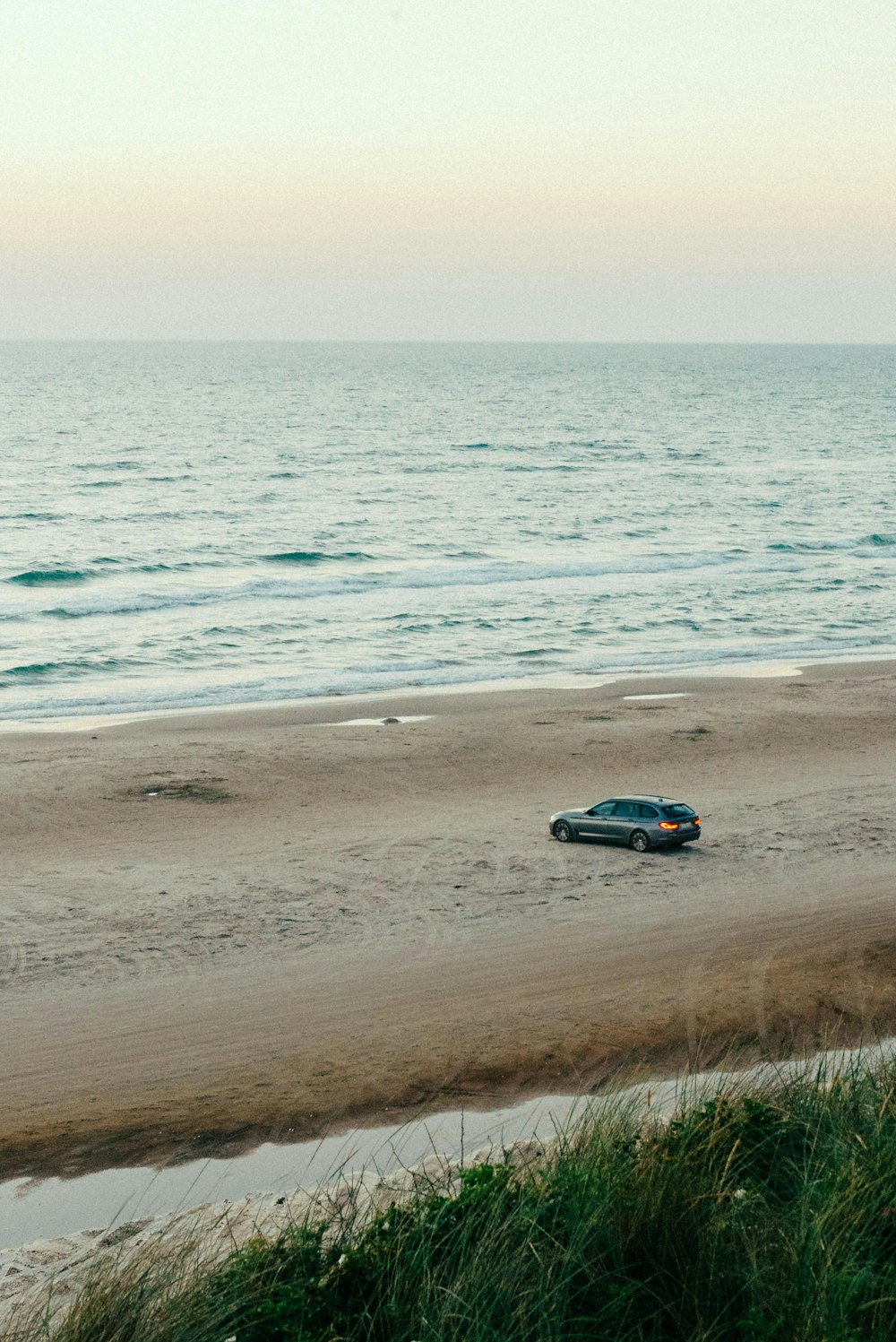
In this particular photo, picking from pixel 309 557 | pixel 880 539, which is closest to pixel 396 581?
pixel 309 557

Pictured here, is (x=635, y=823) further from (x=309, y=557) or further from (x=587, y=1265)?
(x=309, y=557)

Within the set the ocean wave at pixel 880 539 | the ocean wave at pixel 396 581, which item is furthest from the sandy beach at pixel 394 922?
the ocean wave at pixel 880 539

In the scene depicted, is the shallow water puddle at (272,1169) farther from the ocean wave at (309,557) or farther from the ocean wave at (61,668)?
the ocean wave at (309,557)

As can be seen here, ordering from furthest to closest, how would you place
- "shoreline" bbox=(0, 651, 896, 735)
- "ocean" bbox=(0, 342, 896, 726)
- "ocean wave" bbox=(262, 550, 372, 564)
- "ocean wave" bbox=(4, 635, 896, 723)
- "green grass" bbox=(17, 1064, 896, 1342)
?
"ocean wave" bbox=(262, 550, 372, 564)
"ocean" bbox=(0, 342, 896, 726)
"ocean wave" bbox=(4, 635, 896, 723)
"shoreline" bbox=(0, 651, 896, 735)
"green grass" bbox=(17, 1064, 896, 1342)

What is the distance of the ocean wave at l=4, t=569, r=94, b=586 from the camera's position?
47938mm

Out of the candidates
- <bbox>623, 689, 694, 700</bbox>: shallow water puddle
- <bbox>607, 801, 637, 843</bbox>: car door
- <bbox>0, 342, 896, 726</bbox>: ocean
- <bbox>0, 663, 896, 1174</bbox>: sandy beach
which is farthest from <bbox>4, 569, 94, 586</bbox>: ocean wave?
<bbox>607, 801, 637, 843</bbox>: car door

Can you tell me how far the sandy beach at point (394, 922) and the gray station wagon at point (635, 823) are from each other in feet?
0.94

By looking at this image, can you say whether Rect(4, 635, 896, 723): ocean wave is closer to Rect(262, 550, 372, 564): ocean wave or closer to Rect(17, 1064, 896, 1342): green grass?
Rect(262, 550, 372, 564): ocean wave

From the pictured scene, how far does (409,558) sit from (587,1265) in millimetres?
49655

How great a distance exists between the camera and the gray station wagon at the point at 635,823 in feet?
69.5

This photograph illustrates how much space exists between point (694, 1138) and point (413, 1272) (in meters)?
2.49

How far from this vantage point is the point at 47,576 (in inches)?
1917

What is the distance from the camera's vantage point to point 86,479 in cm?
7731

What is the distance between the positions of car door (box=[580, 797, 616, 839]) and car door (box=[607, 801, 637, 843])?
0.15ft
